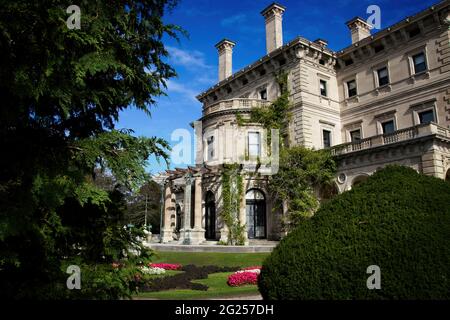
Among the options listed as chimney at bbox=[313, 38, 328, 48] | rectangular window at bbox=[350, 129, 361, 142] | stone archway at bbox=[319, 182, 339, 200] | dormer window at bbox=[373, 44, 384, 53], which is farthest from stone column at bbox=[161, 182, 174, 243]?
dormer window at bbox=[373, 44, 384, 53]

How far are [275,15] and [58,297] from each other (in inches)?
1342

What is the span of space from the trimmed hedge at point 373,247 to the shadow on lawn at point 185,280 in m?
5.97

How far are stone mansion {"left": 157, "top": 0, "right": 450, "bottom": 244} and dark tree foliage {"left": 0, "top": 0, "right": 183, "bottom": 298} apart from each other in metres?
20.4

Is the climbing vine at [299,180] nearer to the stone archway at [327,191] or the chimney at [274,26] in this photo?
the stone archway at [327,191]

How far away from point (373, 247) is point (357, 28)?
3356cm

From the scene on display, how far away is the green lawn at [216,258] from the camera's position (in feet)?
67.1

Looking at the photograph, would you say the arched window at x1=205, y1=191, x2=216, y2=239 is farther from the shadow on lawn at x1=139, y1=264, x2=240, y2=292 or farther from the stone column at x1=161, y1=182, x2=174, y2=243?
the shadow on lawn at x1=139, y1=264, x2=240, y2=292

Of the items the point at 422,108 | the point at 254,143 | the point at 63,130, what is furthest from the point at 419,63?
the point at 63,130

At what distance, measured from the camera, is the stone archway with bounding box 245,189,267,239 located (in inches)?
1243

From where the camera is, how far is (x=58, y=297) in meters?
6.34

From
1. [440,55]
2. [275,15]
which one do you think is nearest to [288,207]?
[440,55]

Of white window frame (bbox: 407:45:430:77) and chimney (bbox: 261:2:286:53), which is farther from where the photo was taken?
chimney (bbox: 261:2:286:53)

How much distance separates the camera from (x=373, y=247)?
5.81 metres
